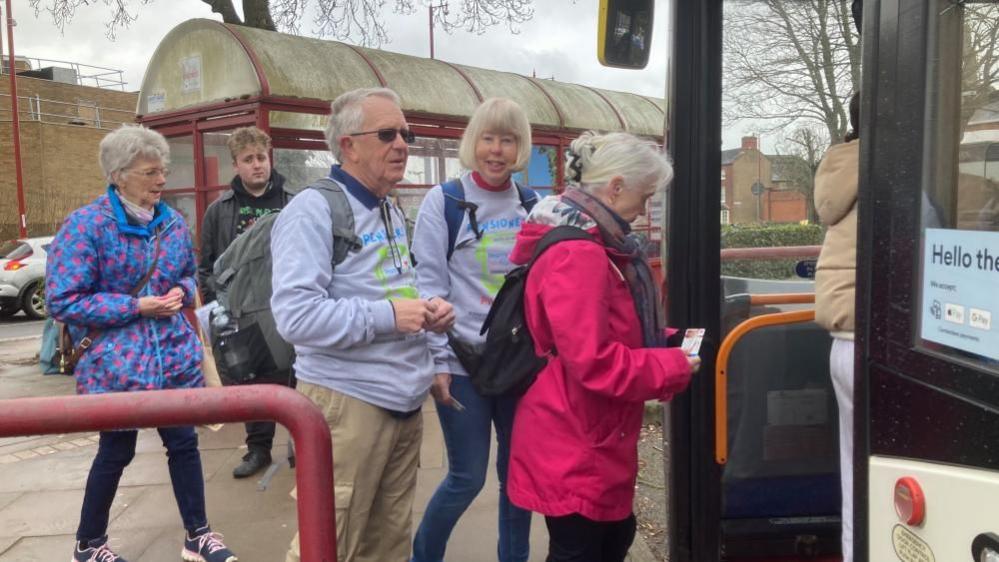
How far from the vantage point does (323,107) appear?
6.89 meters

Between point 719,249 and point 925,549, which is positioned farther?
point 719,249

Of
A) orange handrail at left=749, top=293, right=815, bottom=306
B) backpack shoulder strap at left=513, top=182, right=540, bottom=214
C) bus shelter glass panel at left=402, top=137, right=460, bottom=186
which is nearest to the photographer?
orange handrail at left=749, top=293, right=815, bottom=306

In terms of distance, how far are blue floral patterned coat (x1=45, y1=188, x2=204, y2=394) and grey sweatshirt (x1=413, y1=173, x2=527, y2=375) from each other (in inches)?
42.6

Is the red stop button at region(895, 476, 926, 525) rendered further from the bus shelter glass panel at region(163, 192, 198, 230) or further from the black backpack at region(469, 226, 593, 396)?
the bus shelter glass panel at region(163, 192, 198, 230)

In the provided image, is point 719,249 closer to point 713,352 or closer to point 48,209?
point 713,352

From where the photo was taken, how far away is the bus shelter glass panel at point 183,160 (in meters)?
7.34

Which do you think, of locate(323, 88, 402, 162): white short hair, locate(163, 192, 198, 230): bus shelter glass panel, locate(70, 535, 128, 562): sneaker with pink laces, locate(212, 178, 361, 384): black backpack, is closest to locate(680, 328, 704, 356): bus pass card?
locate(323, 88, 402, 162): white short hair

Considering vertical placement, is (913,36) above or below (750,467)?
above

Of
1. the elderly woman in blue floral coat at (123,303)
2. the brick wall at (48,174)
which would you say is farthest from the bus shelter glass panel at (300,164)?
the brick wall at (48,174)

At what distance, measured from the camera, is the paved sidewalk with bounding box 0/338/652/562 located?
3.63 metres

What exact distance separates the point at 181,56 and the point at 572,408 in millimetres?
6607

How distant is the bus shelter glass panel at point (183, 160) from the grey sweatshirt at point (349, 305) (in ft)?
18.6

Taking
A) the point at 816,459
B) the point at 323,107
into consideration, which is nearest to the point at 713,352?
the point at 816,459

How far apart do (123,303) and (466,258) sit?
4.19 ft
